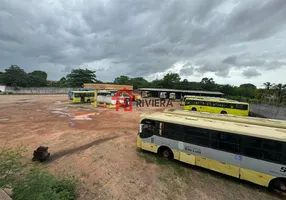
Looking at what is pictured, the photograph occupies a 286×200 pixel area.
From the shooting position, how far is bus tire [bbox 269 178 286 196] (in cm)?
518

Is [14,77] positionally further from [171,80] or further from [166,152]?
[166,152]

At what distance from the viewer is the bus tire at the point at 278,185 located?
17.0 feet

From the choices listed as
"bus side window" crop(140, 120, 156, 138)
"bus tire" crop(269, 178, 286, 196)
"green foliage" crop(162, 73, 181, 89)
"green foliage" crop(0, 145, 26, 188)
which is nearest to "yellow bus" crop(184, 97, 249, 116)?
"bus tire" crop(269, 178, 286, 196)

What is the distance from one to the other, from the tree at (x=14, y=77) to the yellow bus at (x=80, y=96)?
3796cm

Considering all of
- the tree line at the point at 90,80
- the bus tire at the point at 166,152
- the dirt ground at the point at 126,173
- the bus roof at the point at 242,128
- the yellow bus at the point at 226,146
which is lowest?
the dirt ground at the point at 126,173

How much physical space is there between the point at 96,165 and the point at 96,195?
2.02 meters

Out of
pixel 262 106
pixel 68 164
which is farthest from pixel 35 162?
pixel 262 106

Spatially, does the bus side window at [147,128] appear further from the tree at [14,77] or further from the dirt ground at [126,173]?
the tree at [14,77]

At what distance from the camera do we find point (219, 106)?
69.1ft

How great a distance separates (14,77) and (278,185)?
7099 centimetres

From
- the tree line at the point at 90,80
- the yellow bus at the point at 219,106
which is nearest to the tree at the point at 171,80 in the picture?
the tree line at the point at 90,80

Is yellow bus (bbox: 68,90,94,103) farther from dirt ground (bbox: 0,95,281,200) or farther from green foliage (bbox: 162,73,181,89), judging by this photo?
green foliage (bbox: 162,73,181,89)

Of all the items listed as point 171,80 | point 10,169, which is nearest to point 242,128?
point 10,169

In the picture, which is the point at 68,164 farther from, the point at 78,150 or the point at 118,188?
the point at 118,188
